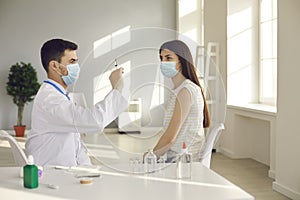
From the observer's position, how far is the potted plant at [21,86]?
25.5 feet

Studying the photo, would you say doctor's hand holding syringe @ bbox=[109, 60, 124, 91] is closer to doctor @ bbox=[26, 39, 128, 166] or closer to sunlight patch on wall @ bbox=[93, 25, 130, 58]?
sunlight patch on wall @ bbox=[93, 25, 130, 58]

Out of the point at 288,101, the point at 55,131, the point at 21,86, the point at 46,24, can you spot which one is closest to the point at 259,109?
the point at 288,101

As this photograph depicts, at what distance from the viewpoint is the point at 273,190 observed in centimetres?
414

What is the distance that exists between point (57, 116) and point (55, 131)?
113 millimetres

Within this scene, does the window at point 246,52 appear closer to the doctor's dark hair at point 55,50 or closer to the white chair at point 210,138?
the white chair at point 210,138

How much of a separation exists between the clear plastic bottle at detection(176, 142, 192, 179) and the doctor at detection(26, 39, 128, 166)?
0.41 metres

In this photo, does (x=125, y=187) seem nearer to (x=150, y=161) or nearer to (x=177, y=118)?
(x=150, y=161)

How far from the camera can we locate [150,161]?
1.78 m

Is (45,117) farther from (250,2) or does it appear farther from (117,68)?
(250,2)

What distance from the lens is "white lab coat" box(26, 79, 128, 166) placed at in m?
1.96

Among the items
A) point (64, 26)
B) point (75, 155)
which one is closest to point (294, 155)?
point (75, 155)

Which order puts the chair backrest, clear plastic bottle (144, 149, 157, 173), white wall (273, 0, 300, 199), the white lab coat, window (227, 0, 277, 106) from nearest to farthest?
clear plastic bottle (144, 149, 157, 173)
the white lab coat
the chair backrest
white wall (273, 0, 300, 199)
window (227, 0, 277, 106)

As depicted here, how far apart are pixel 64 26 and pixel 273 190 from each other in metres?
5.53

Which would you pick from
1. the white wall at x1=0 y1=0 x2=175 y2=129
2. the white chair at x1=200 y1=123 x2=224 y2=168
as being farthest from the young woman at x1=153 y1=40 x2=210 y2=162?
the white wall at x1=0 y1=0 x2=175 y2=129
